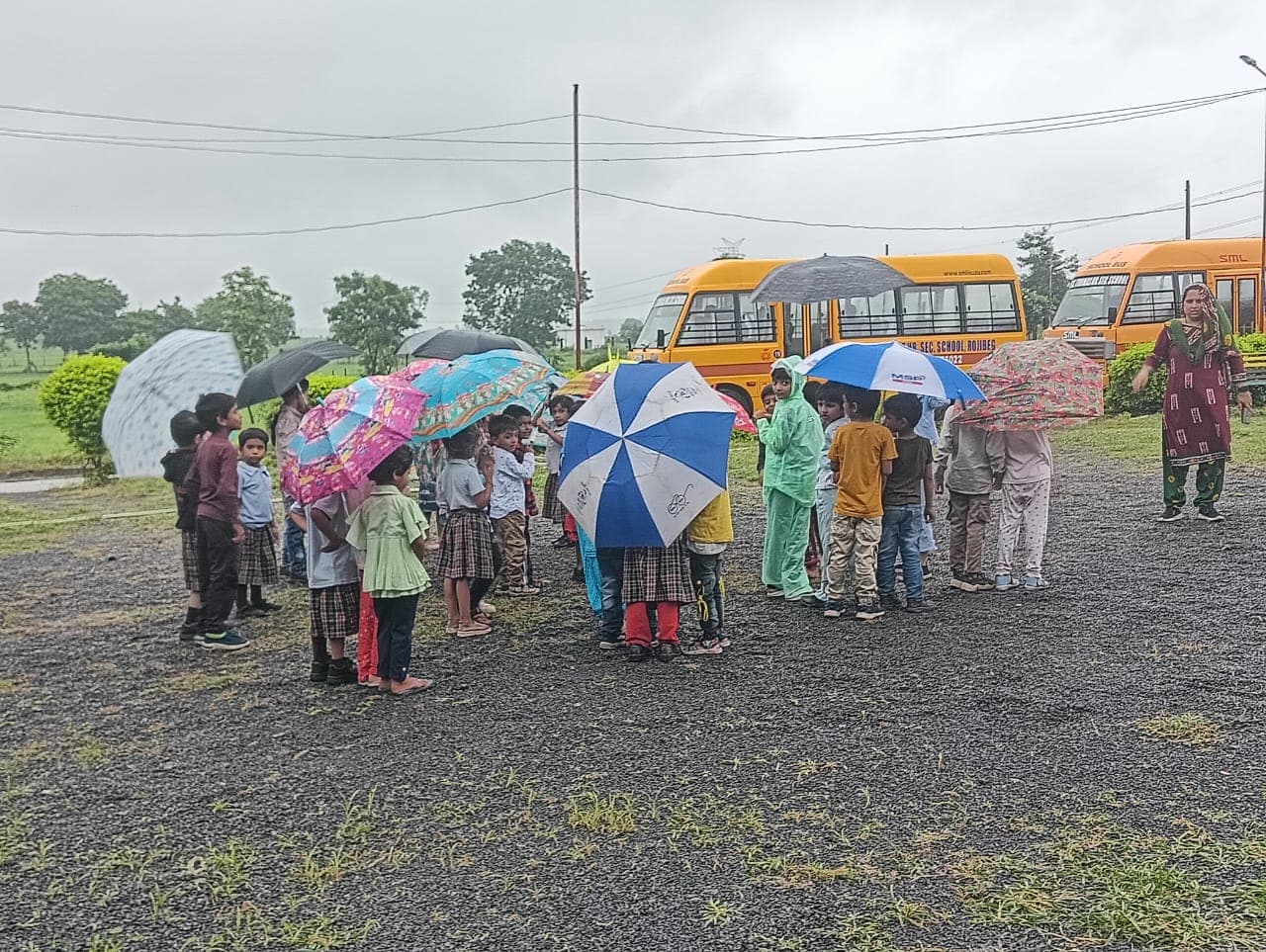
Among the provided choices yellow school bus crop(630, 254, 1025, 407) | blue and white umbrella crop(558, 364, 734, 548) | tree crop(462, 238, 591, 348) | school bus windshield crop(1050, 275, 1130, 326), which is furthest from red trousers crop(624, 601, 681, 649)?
tree crop(462, 238, 591, 348)

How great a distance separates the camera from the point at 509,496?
7.70 meters

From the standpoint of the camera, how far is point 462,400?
21.4ft

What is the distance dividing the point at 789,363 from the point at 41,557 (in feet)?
23.9

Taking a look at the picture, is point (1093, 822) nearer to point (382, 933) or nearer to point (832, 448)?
point (382, 933)

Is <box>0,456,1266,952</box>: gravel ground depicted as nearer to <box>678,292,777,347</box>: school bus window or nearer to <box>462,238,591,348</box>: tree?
<box>678,292,777,347</box>: school bus window

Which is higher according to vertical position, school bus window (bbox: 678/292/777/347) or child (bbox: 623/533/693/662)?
school bus window (bbox: 678/292/777/347)

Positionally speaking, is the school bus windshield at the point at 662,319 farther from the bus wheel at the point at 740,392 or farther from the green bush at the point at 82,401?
the green bush at the point at 82,401

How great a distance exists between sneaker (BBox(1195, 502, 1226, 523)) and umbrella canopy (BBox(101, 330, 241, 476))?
7.37 metres

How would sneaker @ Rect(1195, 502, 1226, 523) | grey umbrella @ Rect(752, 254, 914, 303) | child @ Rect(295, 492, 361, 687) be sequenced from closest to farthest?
child @ Rect(295, 492, 361, 687)
grey umbrella @ Rect(752, 254, 914, 303)
sneaker @ Rect(1195, 502, 1226, 523)

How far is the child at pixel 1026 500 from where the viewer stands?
285 inches

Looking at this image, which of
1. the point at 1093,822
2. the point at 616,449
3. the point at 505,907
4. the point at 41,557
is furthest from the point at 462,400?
the point at 41,557

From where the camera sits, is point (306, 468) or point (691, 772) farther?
point (306, 468)

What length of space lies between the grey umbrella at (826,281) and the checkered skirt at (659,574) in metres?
3.39

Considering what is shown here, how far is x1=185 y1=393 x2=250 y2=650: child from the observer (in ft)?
21.8
